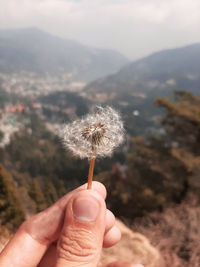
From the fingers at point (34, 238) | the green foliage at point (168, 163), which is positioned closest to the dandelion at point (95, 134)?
the fingers at point (34, 238)

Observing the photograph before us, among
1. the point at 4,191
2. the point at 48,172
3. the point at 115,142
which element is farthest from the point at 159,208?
the point at 48,172

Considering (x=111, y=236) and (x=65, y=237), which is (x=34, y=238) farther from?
(x=111, y=236)

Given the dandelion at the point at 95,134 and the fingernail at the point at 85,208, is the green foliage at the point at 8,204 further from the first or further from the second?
the fingernail at the point at 85,208

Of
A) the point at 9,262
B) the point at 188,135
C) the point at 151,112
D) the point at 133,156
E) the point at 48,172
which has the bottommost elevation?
the point at 151,112

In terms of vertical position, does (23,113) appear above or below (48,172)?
below

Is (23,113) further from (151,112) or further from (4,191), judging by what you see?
(4,191)

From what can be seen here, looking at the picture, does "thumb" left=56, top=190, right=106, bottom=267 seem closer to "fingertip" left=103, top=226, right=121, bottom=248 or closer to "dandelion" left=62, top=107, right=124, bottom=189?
"dandelion" left=62, top=107, right=124, bottom=189

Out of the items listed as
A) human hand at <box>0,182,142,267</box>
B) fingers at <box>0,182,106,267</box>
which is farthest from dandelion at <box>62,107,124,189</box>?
fingers at <box>0,182,106,267</box>
